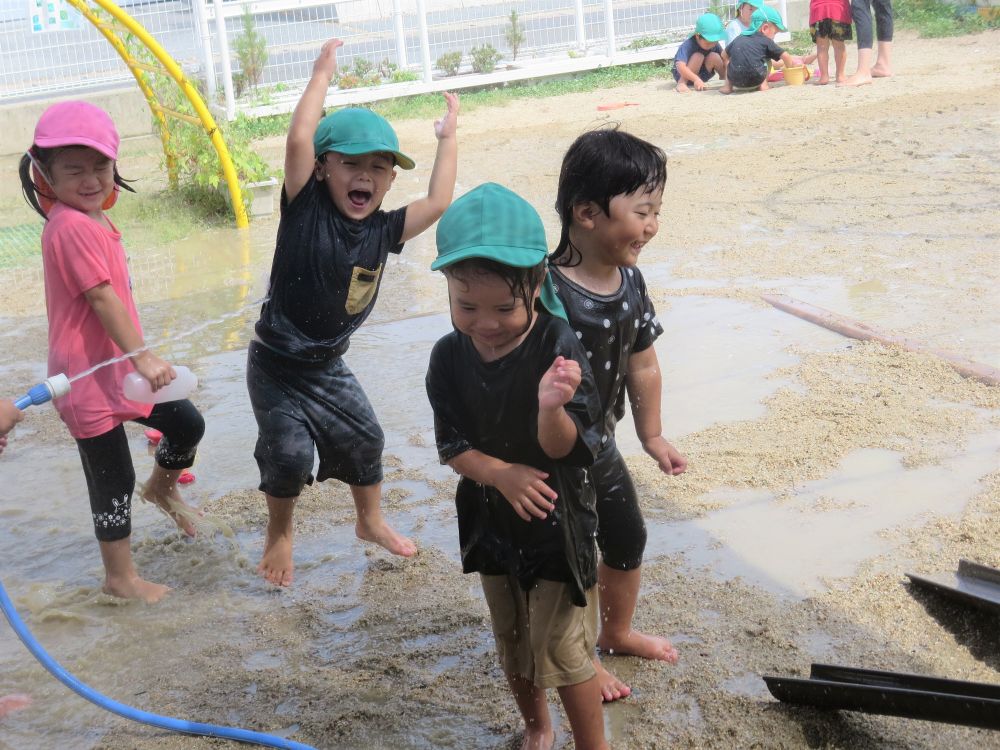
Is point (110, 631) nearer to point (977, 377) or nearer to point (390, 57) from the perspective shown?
Result: point (977, 377)

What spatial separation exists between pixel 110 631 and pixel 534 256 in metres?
2.08

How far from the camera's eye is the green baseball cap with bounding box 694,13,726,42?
46.9 feet

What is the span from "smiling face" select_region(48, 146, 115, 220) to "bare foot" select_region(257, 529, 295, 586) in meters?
1.22

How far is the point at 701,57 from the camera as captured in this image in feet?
47.3

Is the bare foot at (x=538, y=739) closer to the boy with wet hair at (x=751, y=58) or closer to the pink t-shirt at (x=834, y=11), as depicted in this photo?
the boy with wet hair at (x=751, y=58)

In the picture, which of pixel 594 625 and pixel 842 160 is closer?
pixel 594 625

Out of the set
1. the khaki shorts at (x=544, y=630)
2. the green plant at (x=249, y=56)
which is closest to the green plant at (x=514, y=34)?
the green plant at (x=249, y=56)

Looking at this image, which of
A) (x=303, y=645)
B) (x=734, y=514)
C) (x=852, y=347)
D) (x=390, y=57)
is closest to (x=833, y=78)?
(x=390, y=57)

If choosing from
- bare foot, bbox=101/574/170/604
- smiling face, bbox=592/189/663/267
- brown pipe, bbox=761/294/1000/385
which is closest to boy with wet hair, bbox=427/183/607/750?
smiling face, bbox=592/189/663/267

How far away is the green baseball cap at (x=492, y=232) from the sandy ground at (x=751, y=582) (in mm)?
1288

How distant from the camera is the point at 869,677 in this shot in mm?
2766

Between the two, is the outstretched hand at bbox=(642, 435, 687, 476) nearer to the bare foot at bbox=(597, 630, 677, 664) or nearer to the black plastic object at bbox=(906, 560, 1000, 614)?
the bare foot at bbox=(597, 630, 677, 664)

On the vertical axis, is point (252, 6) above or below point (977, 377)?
above

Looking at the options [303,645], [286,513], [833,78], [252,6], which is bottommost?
[303,645]
